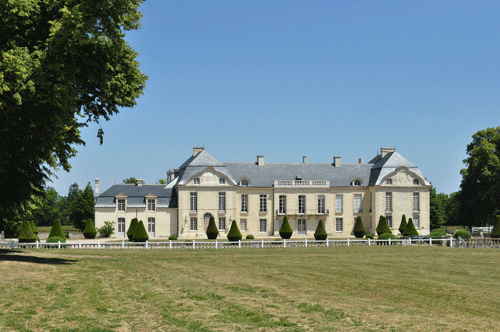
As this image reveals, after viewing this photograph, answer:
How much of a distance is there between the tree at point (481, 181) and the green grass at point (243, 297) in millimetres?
→ 38028

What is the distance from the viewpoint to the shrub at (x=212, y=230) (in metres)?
50.3

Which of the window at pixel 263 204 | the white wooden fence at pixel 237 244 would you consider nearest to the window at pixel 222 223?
the window at pixel 263 204

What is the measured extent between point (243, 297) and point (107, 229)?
140ft

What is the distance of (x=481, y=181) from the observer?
59656 millimetres

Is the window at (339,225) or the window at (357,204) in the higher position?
the window at (357,204)

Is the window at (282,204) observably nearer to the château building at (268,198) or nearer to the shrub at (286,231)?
the château building at (268,198)

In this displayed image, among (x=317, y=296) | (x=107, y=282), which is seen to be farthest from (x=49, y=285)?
(x=317, y=296)

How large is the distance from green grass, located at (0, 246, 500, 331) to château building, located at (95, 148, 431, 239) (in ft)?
106

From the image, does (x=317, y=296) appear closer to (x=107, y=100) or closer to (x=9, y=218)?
(x=107, y=100)

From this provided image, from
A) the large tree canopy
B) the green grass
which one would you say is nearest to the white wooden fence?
the green grass

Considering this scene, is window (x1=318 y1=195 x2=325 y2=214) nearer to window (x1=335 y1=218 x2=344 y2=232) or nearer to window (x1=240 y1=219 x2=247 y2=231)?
window (x1=335 y1=218 x2=344 y2=232)

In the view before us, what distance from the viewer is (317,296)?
1383cm

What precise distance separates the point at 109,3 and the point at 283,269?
1113 cm

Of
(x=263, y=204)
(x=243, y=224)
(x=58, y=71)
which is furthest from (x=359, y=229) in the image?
(x=58, y=71)
